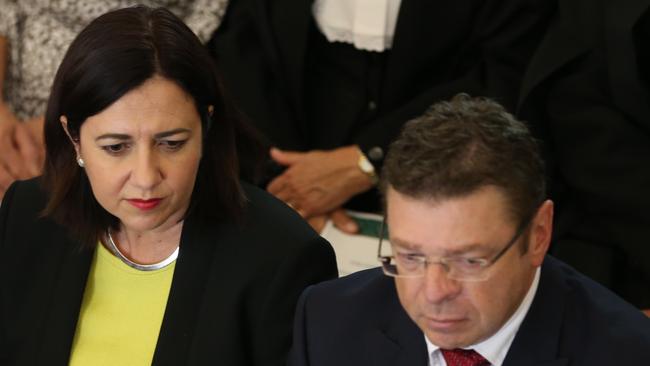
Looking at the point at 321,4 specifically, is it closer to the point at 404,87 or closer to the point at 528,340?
the point at 404,87

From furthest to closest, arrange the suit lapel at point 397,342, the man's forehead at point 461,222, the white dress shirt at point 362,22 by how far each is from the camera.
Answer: the white dress shirt at point 362,22 < the suit lapel at point 397,342 < the man's forehead at point 461,222

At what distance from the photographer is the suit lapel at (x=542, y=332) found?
2066 millimetres

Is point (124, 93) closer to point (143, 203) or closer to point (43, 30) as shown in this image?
point (143, 203)

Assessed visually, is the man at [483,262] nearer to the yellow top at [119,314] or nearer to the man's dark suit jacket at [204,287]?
the man's dark suit jacket at [204,287]

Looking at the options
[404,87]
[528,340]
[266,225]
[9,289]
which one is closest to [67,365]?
[9,289]

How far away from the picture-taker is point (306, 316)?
234 centimetres

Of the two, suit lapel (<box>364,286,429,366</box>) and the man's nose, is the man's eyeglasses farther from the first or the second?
suit lapel (<box>364,286,429,366</box>)

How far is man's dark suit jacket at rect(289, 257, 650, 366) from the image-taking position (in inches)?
80.1

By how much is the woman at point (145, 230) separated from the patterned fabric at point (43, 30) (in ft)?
2.93

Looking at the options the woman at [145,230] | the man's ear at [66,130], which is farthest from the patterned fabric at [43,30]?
the man's ear at [66,130]

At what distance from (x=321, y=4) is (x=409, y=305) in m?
1.66

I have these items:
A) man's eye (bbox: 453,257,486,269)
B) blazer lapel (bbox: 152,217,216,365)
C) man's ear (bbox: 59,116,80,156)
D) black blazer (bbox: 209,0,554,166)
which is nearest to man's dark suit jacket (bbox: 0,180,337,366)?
blazer lapel (bbox: 152,217,216,365)

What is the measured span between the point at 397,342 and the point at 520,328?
260 millimetres

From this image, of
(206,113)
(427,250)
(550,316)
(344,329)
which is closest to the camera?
(427,250)
